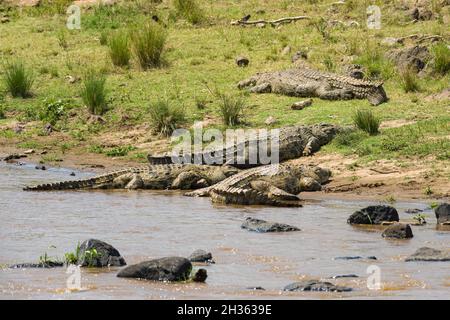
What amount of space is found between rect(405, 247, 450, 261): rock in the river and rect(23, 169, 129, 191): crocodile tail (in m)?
5.91

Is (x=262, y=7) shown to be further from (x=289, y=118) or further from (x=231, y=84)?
(x=289, y=118)

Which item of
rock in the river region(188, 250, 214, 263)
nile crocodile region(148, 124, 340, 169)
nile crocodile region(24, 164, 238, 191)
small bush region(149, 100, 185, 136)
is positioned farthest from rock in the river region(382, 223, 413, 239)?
small bush region(149, 100, 185, 136)

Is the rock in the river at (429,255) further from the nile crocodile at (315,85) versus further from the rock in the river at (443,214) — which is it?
the nile crocodile at (315,85)

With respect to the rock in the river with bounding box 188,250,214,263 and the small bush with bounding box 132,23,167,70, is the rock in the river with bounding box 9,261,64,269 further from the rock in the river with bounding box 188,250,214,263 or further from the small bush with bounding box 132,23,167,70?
the small bush with bounding box 132,23,167,70

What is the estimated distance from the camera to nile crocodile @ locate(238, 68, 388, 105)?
18.1 m

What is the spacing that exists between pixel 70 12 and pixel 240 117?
952cm

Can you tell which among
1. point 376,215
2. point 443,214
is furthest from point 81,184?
point 443,214

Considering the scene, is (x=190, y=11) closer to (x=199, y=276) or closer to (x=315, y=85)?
(x=315, y=85)

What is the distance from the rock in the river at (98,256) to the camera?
32.3 feet

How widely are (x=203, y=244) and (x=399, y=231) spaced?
1.95m

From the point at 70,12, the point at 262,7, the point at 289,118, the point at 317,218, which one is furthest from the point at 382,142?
the point at 70,12

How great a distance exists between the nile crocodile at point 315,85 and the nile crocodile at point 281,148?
1.86 metres

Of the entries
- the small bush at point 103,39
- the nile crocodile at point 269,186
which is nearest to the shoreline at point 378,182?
the nile crocodile at point 269,186

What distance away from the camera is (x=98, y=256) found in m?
9.87
